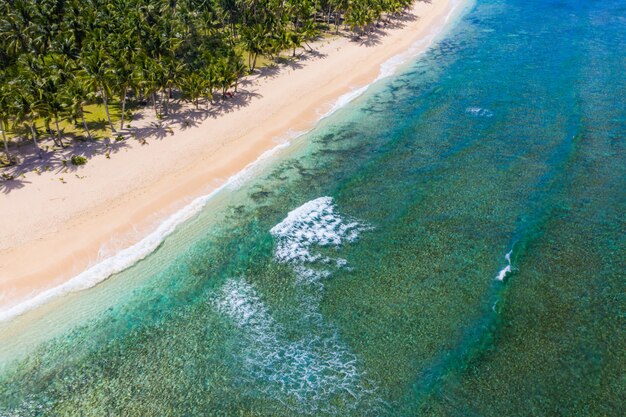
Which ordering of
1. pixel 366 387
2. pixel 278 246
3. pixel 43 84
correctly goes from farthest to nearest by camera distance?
pixel 43 84, pixel 278 246, pixel 366 387

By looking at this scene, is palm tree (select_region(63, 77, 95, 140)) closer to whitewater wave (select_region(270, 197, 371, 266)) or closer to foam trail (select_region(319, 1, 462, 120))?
whitewater wave (select_region(270, 197, 371, 266))

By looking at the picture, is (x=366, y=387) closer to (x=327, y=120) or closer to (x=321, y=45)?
(x=327, y=120)

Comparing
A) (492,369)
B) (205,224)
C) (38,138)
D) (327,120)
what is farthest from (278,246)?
(38,138)

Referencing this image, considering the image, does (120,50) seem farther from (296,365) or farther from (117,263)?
(296,365)

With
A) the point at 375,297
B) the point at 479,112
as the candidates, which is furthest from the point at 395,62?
the point at 375,297

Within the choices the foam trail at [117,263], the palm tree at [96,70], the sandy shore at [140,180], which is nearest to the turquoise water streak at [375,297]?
the foam trail at [117,263]
